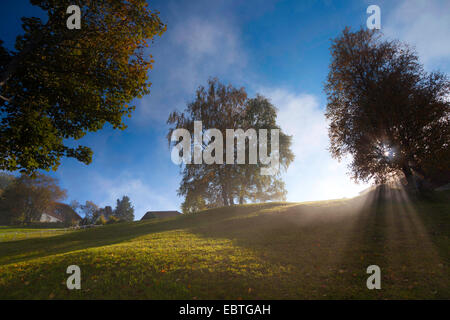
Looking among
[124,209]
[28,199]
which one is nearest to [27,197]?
[28,199]

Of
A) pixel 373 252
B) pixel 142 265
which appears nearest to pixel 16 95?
pixel 142 265

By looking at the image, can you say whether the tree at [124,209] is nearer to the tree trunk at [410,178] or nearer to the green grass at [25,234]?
the green grass at [25,234]

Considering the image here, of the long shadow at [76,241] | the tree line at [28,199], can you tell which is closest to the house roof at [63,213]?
the tree line at [28,199]

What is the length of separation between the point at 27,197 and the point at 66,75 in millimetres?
69992

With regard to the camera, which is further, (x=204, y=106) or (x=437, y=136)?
(x=204, y=106)

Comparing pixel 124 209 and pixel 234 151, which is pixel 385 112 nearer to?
pixel 234 151

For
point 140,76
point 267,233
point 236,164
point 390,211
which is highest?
point 140,76

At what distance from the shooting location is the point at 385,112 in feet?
46.1

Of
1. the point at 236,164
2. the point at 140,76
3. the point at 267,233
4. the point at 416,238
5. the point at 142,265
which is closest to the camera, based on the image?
the point at 142,265

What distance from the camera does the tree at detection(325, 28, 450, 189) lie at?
13.8 meters

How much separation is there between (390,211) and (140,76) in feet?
60.0
